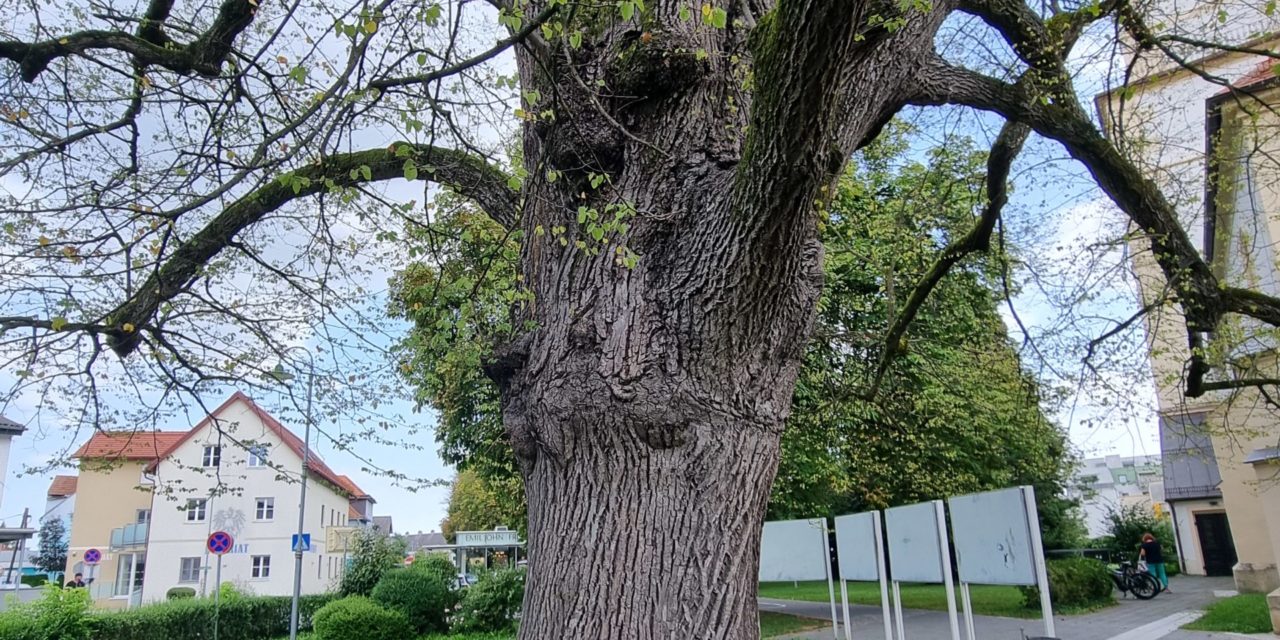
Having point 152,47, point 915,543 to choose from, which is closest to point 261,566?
point 915,543

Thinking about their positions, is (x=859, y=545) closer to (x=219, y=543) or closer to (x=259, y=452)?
(x=259, y=452)

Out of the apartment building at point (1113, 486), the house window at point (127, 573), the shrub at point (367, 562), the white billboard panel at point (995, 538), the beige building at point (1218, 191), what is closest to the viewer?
the white billboard panel at point (995, 538)

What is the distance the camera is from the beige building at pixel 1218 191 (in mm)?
6246

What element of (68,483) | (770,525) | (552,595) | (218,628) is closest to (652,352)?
(552,595)

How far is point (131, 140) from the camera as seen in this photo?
5.43 m

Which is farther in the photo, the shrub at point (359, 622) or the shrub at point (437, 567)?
the shrub at point (437, 567)

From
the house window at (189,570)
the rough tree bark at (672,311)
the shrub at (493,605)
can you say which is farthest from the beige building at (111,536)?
the rough tree bark at (672,311)

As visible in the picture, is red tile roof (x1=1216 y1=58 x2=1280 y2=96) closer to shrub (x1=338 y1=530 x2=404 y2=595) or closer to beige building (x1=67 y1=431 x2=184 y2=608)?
shrub (x1=338 y1=530 x2=404 y2=595)

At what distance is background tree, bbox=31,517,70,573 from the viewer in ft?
144

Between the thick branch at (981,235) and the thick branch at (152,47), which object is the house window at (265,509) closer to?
the thick branch at (152,47)

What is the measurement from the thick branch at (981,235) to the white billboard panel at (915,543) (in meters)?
1.68

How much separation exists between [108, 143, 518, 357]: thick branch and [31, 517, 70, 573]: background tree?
51.5 meters

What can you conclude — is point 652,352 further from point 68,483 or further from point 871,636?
point 68,483

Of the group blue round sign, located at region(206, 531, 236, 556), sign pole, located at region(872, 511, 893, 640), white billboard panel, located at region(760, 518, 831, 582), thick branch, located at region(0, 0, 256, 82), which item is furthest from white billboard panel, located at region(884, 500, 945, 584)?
blue round sign, located at region(206, 531, 236, 556)
